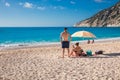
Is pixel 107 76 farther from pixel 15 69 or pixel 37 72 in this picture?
pixel 15 69

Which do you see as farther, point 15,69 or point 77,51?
point 77,51

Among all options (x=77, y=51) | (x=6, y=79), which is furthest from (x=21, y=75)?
(x=77, y=51)

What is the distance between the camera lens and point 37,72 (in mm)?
10758

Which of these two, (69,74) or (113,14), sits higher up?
(113,14)

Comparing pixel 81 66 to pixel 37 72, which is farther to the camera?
pixel 81 66

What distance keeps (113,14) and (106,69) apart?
190 m

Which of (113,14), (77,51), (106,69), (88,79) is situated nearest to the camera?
(88,79)

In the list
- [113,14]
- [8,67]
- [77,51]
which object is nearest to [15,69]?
[8,67]

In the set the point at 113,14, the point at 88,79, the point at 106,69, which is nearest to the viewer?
the point at 88,79

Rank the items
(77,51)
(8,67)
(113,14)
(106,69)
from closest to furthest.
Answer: (106,69)
(8,67)
(77,51)
(113,14)

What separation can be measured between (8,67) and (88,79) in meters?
4.34

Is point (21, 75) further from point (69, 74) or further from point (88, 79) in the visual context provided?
point (88, 79)

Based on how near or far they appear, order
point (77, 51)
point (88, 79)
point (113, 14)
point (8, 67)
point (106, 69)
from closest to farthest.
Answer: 1. point (88, 79)
2. point (106, 69)
3. point (8, 67)
4. point (77, 51)
5. point (113, 14)

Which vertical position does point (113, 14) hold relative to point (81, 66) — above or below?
above
